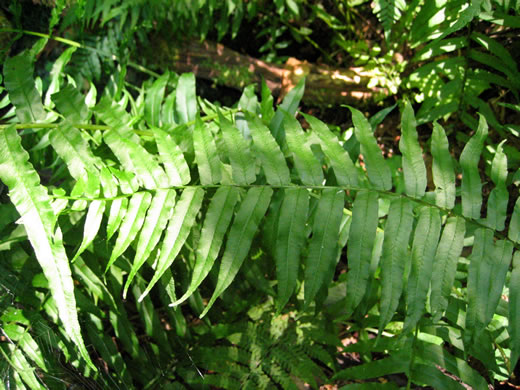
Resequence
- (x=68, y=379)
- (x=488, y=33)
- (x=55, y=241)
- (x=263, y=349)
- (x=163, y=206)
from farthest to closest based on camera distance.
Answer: (x=488, y=33)
(x=263, y=349)
(x=68, y=379)
(x=163, y=206)
(x=55, y=241)

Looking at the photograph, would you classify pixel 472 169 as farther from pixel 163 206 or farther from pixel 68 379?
pixel 68 379

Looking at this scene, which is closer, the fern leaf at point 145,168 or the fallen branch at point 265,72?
the fern leaf at point 145,168

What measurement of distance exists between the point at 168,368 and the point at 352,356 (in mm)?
1008

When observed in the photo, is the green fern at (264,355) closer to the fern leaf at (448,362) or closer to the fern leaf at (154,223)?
the fern leaf at (448,362)

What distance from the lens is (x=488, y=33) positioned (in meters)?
2.61

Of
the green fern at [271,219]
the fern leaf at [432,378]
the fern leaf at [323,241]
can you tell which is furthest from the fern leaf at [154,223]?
the fern leaf at [432,378]

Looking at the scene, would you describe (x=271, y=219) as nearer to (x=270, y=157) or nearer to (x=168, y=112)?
(x=270, y=157)

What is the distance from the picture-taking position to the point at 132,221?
133 cm

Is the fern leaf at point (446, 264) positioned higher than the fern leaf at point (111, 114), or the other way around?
the fern leaf at point (111, 114)

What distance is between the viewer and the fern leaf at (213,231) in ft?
4.41

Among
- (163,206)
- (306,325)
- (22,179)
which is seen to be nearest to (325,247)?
(163,206)

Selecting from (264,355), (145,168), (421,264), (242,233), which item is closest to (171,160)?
(145,168)

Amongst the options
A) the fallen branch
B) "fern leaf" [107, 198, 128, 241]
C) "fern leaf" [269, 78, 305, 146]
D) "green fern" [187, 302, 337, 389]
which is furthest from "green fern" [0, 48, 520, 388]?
the fallen branch

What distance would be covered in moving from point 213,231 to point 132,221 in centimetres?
25
